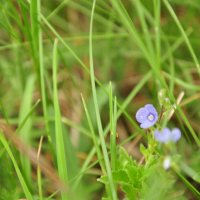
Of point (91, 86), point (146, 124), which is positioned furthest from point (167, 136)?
point (91, 86)

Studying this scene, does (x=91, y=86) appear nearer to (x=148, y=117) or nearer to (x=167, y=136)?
(x=148, y=117)

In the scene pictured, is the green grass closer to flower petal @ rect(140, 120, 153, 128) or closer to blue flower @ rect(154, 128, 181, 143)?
flower petal @ rect(140, 120, 153, 128)

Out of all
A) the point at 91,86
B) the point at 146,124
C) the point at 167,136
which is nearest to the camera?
the point at 167,136

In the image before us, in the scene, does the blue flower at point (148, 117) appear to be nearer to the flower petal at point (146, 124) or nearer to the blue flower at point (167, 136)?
the flower petal at point (146, 124)

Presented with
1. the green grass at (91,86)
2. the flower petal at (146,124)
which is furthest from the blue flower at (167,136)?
the green grass at (91,86)

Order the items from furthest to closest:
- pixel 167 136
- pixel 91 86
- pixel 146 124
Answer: pixel 91 86
pixel 146 124
pixel 167 136

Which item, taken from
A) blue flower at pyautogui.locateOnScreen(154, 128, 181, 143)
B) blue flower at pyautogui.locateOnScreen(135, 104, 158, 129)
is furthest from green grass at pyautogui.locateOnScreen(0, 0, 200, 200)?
blue flower at pyautogui.locateOnScreen(154, 128, 181, 143)

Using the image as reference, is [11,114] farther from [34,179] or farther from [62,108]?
[34,179]

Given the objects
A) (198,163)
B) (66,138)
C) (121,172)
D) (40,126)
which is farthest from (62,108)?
(121,172)
